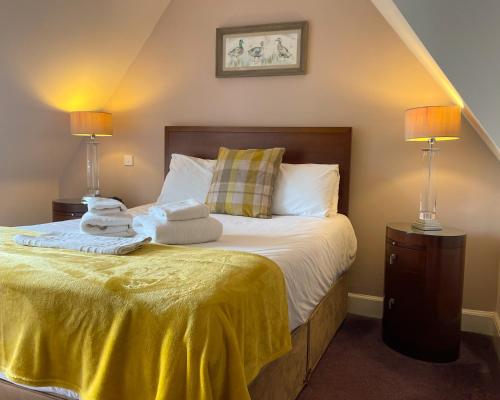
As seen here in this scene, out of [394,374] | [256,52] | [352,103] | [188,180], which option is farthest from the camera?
[256,52]

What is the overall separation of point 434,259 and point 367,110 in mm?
1178

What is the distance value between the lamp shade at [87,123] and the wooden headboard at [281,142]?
528 mm

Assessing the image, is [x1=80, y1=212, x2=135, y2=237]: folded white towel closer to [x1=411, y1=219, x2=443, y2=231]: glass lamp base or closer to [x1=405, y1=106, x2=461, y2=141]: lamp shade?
[x1=411, y1=219, x2=443, y2=231]: glass lamp base

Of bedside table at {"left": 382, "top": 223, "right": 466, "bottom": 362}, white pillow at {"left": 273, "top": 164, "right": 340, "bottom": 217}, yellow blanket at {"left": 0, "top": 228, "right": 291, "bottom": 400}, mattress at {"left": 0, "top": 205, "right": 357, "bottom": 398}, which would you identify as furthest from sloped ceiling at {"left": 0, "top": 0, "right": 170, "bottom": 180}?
bedside table at {"left": 382, "top": 223, "right": 466, "bottom": 362}

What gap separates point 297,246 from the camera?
6.61 feet

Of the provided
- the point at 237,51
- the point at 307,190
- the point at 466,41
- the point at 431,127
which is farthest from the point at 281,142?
the point at 466,41

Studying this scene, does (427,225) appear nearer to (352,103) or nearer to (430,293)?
(430,293)

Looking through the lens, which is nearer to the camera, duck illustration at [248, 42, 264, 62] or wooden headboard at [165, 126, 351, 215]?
wooden headboard at [165, 126, 351, 215]

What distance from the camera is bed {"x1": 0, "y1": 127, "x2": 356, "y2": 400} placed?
→ 1.77 meters

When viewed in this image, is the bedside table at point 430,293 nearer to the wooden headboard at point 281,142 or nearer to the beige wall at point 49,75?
the wooden headboard at point 281,142

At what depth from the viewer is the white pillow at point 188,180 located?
10.4 feet

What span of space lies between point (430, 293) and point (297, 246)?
97 centimetres

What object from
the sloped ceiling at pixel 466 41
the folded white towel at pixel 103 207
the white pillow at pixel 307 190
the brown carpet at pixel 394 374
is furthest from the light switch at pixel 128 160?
the sloped ceiling at pixel 466 41

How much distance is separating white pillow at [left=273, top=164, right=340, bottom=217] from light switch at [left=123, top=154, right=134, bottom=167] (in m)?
1.52
